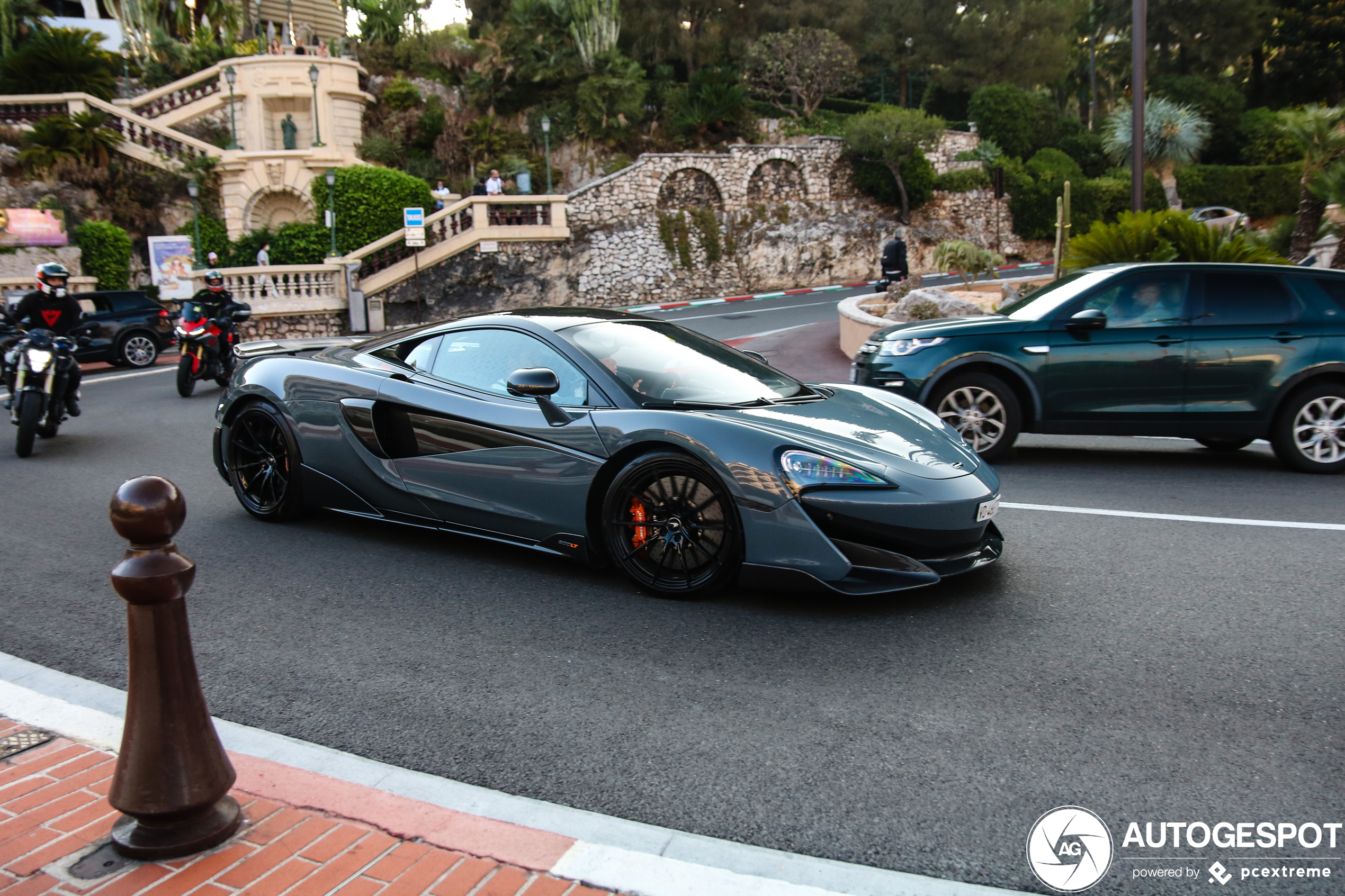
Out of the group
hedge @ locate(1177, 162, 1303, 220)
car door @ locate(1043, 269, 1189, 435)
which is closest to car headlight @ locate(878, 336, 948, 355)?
car door @ locate(1043, 269, 1189, 435)

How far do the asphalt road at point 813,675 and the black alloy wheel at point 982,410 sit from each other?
187 cm

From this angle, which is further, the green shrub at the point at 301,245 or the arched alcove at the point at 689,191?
the arched alcove at the point at 689,191

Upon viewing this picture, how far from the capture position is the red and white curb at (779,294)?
102 ft

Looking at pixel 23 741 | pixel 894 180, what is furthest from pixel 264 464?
pixel 894 180

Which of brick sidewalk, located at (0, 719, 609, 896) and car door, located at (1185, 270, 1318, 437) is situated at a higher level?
car door, located at (1185, 270, 1318, 437)

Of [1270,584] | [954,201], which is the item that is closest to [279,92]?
[954,201]

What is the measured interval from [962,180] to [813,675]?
4300 cm

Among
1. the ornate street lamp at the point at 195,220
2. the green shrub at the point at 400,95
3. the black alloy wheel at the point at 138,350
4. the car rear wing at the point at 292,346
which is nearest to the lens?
the car rear wing at the point at 292,346

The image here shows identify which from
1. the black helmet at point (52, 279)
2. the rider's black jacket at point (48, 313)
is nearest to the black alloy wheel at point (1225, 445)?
the rider's black jacket at point (48, 313)

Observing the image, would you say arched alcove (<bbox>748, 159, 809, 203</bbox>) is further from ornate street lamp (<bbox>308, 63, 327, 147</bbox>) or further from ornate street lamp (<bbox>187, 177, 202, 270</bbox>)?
ornate street lamp (<bbox>187, 177, 202, 270</bbox>)

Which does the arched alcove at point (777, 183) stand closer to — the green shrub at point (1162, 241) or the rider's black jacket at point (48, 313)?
the green shrub at point (1162, 241)

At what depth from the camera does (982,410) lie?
8.21 meters

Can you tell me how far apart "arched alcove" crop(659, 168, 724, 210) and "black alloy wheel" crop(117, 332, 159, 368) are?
21702 millimetres

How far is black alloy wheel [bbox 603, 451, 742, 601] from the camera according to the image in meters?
4.64
